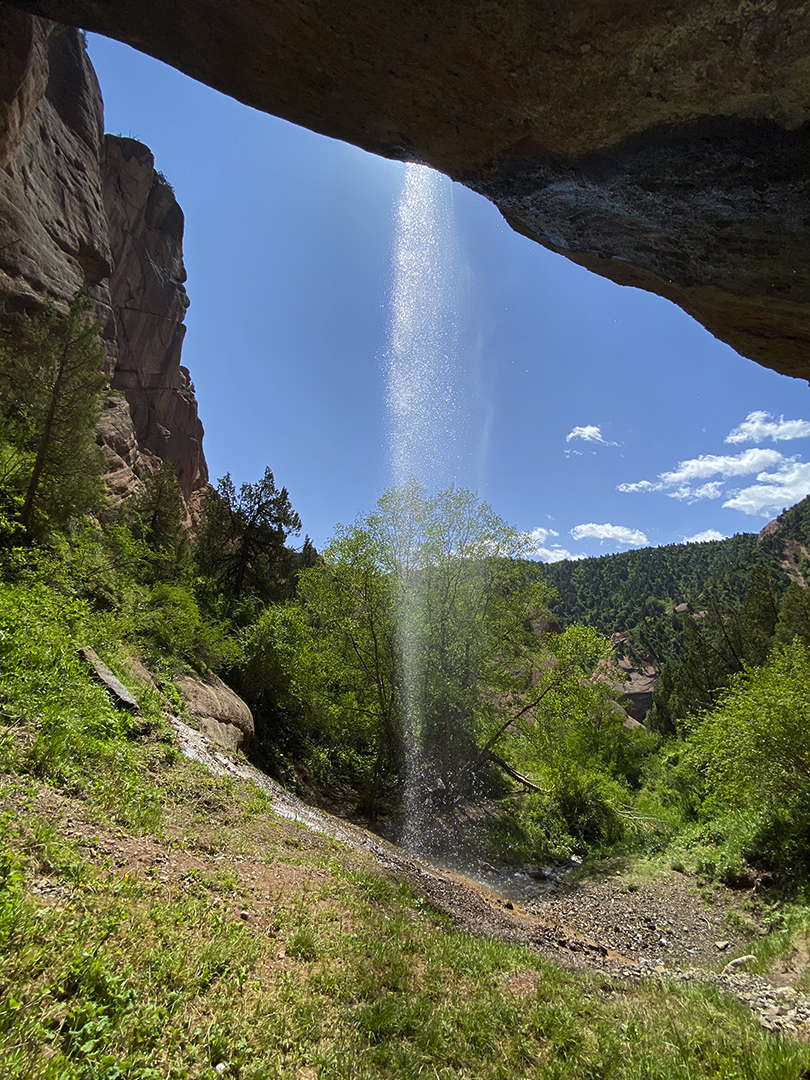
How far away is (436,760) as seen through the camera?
18047 millimetres

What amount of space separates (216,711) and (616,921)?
11.1 metres

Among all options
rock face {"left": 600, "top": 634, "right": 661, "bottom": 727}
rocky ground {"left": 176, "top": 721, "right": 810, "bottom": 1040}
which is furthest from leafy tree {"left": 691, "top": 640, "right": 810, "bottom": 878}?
rock face {"left": 600, "top": 634, "right": 661, "bottom": 727}

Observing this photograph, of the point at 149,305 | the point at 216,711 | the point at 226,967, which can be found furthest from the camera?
the point at 149,305

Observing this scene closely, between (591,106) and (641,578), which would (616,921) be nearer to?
(591,106)

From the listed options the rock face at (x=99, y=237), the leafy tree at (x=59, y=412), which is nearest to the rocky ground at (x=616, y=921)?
the leafy tree at (x=59, y=412)

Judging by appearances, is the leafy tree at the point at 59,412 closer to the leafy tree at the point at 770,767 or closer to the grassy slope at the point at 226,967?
the grassy slope at the point at 226,967

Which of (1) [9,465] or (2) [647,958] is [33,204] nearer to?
(1) [9,465]

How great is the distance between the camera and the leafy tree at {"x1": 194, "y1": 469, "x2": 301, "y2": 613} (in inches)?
1094

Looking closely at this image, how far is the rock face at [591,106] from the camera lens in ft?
14.4

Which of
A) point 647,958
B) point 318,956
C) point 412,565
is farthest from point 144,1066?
Answer: point 412,565

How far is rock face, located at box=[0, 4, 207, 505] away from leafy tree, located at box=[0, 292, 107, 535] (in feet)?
9.64

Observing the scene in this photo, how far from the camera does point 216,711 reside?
12.8 m

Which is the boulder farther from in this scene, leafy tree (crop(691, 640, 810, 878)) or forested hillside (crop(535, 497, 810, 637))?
forested hillside (crop(535, 497, 810, 637))

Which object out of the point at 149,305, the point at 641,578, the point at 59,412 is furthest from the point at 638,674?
the point at 59,412
